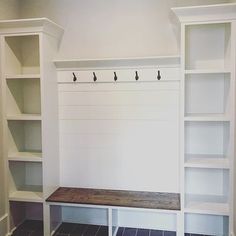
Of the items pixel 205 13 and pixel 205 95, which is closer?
pixel 205 13

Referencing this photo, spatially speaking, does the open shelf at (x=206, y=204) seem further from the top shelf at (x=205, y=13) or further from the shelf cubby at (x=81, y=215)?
the top shelf at (x=205, y=13)

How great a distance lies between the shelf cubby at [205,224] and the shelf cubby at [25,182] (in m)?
1.50

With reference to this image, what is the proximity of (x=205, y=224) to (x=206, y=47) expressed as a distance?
1737mm

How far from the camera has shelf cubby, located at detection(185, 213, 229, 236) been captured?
2.74m

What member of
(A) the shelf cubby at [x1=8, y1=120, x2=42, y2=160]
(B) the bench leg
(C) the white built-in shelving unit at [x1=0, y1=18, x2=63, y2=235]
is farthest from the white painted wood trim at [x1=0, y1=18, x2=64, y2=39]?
(B) the bench leg

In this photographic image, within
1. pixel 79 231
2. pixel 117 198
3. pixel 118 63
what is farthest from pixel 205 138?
pixel 79 231

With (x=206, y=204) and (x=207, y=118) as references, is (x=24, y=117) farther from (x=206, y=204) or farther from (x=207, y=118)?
(x=206, y=204)

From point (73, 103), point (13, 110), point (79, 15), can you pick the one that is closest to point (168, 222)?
point (73, 103)

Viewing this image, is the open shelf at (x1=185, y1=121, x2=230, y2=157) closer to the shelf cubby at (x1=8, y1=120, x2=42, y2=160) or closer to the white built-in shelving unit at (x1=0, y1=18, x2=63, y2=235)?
the white built-in shelving unit at (x1=0, y1=18, x2=63, y2=235)

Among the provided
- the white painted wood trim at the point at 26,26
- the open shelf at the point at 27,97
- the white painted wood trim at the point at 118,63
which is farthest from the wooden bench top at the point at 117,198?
the white painted wood trim at the point at 26,26

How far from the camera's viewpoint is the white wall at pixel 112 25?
9.04ft

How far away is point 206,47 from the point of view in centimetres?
266

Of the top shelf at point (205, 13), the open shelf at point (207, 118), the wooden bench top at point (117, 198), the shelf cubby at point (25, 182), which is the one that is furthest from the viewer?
the shelf cubby at point (25, 182)

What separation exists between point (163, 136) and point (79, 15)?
1531 mm
